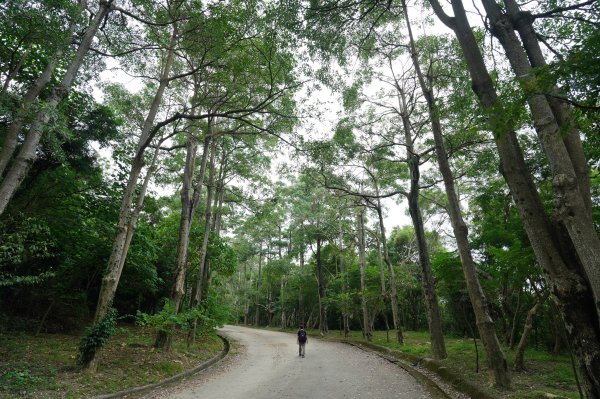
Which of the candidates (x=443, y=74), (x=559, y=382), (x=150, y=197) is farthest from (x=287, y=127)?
(x=559, y=382)

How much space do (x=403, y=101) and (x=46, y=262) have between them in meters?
14.7

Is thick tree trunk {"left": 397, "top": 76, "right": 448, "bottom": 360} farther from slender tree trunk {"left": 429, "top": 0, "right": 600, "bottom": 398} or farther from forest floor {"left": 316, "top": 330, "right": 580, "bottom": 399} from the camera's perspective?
slender tree trunk {"left": 429, "top": 0, "right": 600, "bottom": 398}

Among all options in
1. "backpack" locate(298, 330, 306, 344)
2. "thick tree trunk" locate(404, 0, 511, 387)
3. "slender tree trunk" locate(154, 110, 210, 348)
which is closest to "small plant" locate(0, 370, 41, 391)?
"slender tree trunk" locate(154, 110, 210, 348)

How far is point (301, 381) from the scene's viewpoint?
8.06m

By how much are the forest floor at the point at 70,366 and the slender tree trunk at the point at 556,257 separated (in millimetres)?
7783

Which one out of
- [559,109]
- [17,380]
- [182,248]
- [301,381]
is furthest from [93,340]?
[559,109]

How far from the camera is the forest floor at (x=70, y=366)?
5.80 meters

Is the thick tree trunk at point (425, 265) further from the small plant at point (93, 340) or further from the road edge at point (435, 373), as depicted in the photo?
the small plant at point (93, 340)

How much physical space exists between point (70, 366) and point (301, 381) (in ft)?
17.6

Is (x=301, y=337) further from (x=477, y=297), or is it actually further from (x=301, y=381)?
(x=477, y=297)

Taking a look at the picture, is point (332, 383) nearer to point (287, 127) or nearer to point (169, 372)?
point (169, 372)

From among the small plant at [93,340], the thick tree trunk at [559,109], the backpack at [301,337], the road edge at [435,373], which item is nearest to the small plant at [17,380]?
the small plant at [93,340]

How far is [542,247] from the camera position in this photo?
4.12 meters

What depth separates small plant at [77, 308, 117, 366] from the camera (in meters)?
7.03
